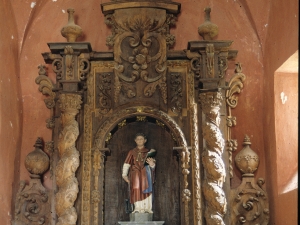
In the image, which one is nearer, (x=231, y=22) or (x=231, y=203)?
Result: (x=231, y=203)

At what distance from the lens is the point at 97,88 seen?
294 inches

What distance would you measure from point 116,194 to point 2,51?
1.88 metres

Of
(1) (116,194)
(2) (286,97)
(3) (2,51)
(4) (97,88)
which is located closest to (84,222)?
(1) (116,194)

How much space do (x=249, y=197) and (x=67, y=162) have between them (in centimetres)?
188

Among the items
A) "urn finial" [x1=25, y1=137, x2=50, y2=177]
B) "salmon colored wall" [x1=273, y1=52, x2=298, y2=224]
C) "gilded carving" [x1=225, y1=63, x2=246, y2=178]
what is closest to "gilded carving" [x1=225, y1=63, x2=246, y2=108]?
"gilded carving" [x1=225, y1=63, x2=246, y2=178]

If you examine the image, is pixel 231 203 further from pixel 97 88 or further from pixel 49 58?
pixel 49 58

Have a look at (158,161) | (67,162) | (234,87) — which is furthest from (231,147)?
(67,162)

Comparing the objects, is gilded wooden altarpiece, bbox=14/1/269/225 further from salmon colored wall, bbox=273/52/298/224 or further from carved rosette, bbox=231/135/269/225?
salmon colored wall, bbox=273/52/298/224

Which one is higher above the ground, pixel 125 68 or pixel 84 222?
pixel 125 68

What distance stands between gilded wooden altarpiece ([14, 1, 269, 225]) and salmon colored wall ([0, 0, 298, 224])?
0.56 ft

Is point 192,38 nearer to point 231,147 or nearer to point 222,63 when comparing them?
point 222,63

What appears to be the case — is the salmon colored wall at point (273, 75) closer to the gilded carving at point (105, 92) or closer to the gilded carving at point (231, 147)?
the gilded carving at point (231, 147)

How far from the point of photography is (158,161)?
7.45m

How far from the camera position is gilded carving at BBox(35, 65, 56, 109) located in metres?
7.57
